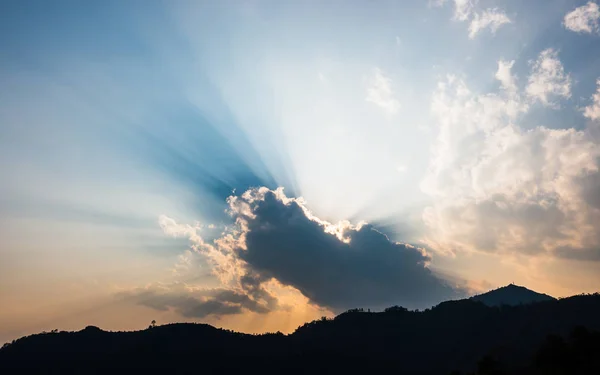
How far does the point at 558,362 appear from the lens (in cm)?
12488

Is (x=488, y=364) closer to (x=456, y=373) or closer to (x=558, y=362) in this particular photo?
(x=456, y=373)

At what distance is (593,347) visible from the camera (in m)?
119

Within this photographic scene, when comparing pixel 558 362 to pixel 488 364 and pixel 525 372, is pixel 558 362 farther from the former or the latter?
pixel 525 372

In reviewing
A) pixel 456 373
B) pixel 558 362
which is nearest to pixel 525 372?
pixel 558 362

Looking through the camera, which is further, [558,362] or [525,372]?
[525,372]

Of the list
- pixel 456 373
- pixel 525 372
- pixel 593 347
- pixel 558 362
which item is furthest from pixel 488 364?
pixel 525 372

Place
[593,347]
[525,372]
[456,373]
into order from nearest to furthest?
[593,347], [456,373], [525,372]

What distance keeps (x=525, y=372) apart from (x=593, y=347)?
44.5 m

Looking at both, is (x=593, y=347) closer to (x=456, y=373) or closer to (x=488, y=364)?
(x=488, y=364)

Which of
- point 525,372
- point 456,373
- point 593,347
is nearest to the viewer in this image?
point 593,347

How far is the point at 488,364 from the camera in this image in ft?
427

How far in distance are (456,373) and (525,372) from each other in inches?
1902

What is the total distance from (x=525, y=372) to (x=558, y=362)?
3615 cm

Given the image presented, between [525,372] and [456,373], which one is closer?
[456,373]
